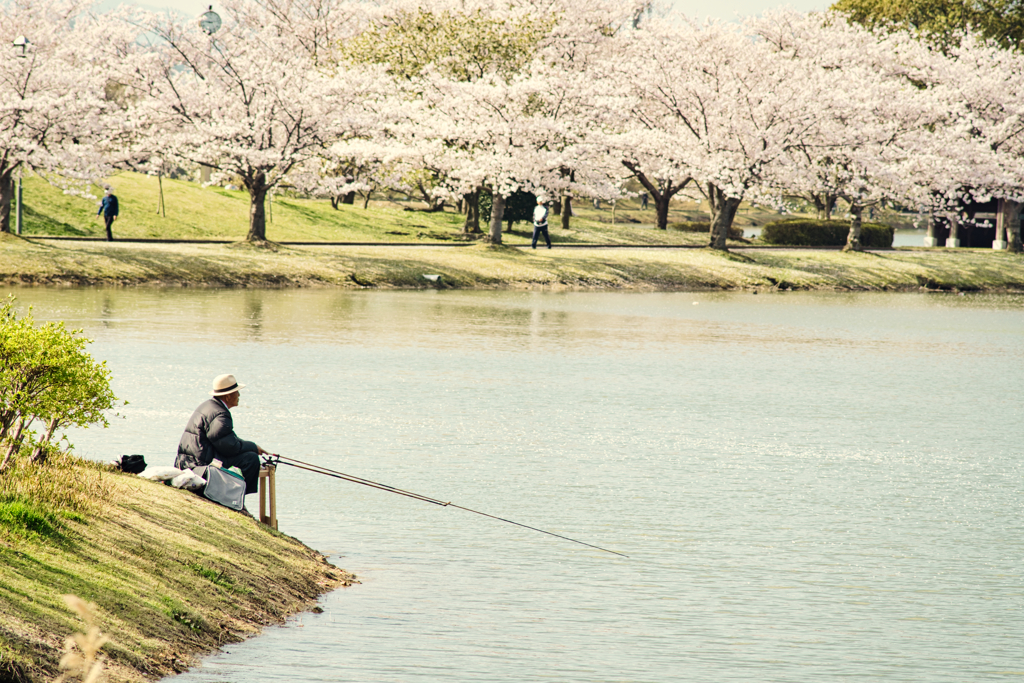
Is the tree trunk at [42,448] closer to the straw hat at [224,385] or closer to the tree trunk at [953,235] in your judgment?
the straw hat at [224,385]

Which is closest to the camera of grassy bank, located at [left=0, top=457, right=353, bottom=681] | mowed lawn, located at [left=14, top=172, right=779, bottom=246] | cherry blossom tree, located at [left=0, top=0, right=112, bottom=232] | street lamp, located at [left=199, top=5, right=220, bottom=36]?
grassy bank, located at [left=0, top=457, right=353, bottom=681]

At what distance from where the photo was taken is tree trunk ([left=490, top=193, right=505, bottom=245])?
168ft

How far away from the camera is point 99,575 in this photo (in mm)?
8367

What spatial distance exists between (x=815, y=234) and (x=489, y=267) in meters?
24.5

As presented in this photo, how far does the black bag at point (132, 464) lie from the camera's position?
35.9 ft

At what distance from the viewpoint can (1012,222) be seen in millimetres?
61406

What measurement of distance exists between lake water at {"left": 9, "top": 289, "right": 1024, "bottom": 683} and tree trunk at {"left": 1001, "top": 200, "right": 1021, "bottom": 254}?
3407cm

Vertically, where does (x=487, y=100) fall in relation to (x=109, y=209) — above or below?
above

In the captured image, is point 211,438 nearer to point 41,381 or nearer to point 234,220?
point 41,381

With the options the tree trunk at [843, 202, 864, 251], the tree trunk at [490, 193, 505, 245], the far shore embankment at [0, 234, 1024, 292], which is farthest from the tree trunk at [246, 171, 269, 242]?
the tree trunk at [843, 202, 864, 251]

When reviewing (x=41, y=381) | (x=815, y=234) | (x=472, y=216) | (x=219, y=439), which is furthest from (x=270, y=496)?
(x=815, y=234)

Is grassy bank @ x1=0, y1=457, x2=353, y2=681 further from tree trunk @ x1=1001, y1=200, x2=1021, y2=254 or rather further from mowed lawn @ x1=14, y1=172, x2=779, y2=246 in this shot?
tree trunk @ x1=1001, y1=200, x2=1021, y2=254

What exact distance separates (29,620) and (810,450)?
37.5ft

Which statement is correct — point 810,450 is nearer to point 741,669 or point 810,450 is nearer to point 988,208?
point 741,669
